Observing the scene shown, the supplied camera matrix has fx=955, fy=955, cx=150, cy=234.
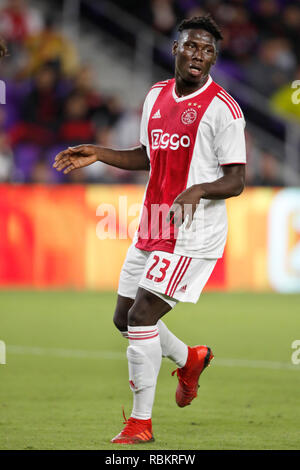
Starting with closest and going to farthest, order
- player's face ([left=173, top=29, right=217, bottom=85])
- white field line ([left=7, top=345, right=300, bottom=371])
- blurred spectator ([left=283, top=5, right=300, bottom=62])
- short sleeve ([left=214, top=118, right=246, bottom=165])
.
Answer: short sleeve ([left=214, top=118, right=246, bottom=165]), player's face ([left=173, top=29, right=217, bottom=85]), white field line ([left=7, top=345, right=300, bottom=371]), blurred spectator ([left=283, top=5, right=300, bottom=62])

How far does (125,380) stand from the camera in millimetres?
7363

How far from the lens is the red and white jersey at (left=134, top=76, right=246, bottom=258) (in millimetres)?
5160

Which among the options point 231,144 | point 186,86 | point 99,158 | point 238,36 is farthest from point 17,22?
point 231,144

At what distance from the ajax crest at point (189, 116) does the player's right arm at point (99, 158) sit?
1.82 ft

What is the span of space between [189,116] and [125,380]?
2.78m

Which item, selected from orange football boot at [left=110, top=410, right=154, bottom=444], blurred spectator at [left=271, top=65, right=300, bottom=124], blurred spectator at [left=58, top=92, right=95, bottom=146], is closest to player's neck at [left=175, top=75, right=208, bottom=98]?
orange football boot at [left=110, top=410, right=154, bottom=444]

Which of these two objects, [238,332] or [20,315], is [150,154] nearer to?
[238,332]

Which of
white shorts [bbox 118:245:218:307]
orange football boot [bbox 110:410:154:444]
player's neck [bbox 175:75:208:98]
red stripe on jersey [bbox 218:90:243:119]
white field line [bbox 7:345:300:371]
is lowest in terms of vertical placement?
white field line [bbox 7:345:300:371]

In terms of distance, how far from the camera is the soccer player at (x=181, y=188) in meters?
5.13

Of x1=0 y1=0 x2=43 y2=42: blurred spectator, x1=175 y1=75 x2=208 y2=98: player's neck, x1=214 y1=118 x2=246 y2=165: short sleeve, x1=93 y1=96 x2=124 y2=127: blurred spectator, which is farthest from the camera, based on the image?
x1=0 y1=0 x2=43 y2=42: blurred spectator

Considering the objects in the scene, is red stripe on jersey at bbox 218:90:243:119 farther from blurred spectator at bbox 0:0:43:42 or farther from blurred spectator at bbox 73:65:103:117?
blurred spectator at bbox 0:0:43:42

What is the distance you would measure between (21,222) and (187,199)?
9.30 m

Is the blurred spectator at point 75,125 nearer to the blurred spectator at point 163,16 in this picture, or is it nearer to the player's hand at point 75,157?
the blurred spectator at point 163,16

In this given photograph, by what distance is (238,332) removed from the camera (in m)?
10.1
